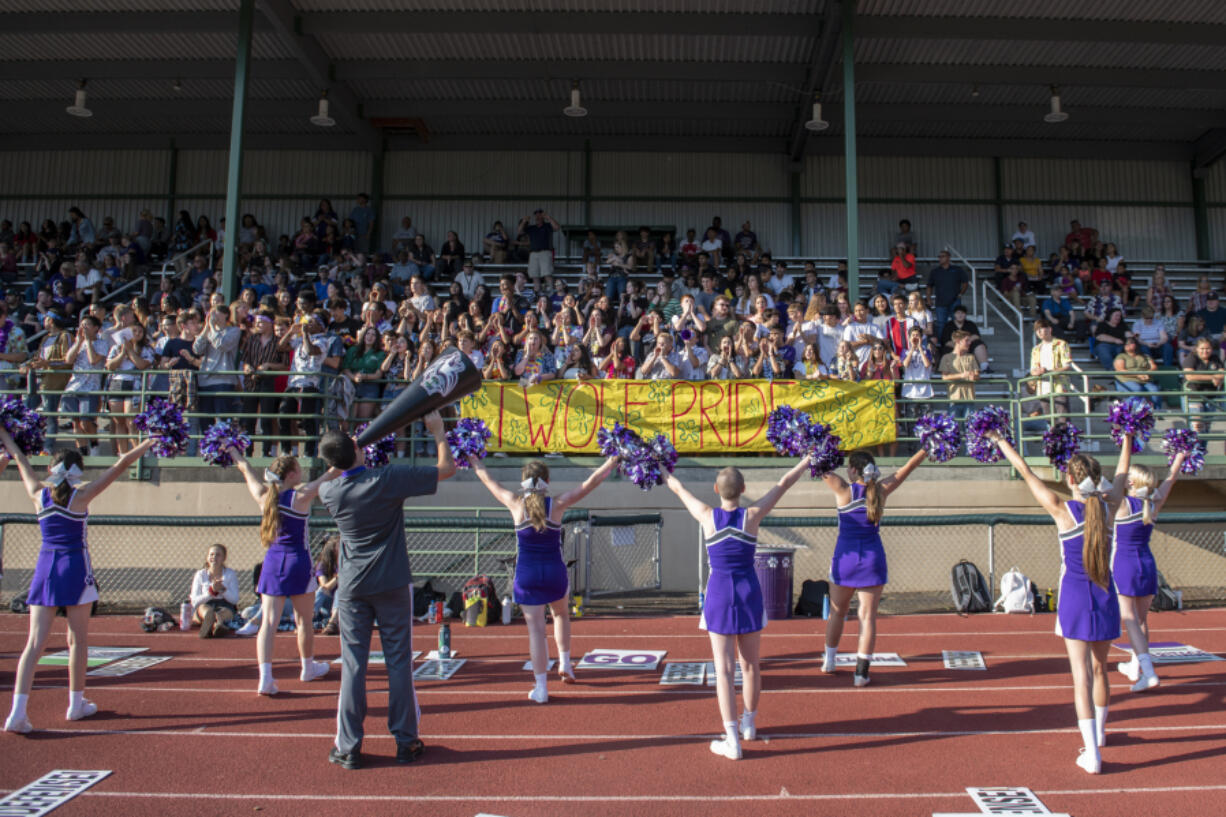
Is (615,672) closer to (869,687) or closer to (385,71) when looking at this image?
(869,687)

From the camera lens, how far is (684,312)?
43.7 feet

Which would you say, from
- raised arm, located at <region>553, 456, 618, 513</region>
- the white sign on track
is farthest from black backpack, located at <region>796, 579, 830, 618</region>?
the white sign on track

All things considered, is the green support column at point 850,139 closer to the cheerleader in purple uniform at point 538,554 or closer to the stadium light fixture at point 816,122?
the stadium light fixture at point 816,122

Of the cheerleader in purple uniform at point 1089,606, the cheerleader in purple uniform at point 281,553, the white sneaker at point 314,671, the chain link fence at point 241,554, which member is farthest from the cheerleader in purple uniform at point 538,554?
the chain link fence at point 241,554

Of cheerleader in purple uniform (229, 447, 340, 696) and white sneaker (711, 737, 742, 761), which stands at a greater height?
cheerleader in purple uniform (229, 447, 340, 696)

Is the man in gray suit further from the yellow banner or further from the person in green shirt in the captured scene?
the person in green shirt

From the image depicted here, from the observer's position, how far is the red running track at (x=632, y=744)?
193 inches

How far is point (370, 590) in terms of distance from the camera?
5.34 metres

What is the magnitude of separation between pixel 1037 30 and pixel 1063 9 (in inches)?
19.9

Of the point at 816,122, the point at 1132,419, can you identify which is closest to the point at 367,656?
the point at 1132,419

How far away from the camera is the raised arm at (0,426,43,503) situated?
645 cm

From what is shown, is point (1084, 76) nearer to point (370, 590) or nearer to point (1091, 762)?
point (1091, 762)

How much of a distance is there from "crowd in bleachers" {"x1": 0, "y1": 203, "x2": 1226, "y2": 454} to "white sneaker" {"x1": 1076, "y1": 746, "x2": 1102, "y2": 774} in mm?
6857

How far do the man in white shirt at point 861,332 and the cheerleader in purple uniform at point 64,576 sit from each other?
9.33 meters
